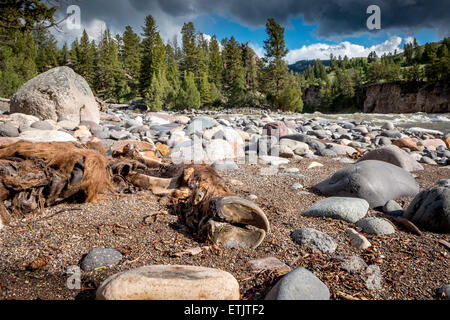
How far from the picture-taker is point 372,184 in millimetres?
3158

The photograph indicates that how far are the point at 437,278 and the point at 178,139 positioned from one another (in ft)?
18.4

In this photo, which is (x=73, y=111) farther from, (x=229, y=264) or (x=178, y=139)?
(x=229, y=264)

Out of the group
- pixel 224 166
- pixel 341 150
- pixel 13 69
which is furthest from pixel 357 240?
pixel 13 69

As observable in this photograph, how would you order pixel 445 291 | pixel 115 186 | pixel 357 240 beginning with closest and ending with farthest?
1. pixel 445 291
2. pixel 357 240
3. pixel 115 186

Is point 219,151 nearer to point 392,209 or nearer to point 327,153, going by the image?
point 327,153

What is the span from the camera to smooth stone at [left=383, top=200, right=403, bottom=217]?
274 cm

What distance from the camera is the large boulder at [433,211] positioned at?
89.0 inches

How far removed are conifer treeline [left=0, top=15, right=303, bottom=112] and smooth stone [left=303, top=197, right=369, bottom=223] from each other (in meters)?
20.5

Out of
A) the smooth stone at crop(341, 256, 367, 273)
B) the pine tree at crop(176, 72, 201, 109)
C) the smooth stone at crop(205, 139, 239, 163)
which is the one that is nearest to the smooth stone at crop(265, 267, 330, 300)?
the smooth stone at crop(341, 256, 367, 273)

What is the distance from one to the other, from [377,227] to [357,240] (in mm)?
350

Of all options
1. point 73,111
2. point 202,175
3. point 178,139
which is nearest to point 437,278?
point 202,175

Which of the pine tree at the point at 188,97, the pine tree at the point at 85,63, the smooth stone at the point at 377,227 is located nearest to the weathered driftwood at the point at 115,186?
the smooth stone at the point at 377,227

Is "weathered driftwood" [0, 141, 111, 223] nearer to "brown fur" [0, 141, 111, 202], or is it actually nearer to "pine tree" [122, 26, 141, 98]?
"brown fur" [0, 141, 111, 202]

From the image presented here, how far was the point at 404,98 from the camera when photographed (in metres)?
46.1
